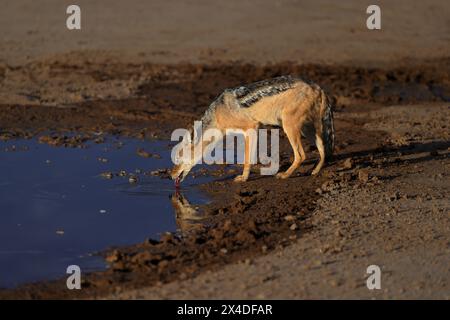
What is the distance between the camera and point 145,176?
1191 cm

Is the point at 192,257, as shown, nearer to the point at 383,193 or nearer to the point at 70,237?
the point at 70,237

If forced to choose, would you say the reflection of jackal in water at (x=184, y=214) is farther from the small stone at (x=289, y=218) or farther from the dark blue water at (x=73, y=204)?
the small stone at (x=289, y=218)

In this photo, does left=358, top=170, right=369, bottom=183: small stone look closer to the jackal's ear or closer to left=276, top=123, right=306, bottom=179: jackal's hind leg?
left=276, top=123, right=306, bottom=179: jackal's hind leg

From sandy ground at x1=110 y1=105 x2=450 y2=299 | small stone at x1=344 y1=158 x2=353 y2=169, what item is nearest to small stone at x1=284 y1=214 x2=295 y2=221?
sandy ground at x1=110 y1=105 x2=450 y2=299

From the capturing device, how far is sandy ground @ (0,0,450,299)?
8.31 meters

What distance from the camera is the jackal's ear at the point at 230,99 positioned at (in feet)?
38.5

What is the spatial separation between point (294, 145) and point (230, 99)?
3.21ft

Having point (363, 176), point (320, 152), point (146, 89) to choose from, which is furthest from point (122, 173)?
point (146, 89)

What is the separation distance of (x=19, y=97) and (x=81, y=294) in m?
8.69

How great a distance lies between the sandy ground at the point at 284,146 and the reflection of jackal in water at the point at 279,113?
1.33ft

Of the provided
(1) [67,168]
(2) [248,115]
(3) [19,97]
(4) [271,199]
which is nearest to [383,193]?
(4) [271,199]

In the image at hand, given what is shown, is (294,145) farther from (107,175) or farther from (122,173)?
(107,175)

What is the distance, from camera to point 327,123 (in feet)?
38.2

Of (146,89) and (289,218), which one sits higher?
(146,89)
